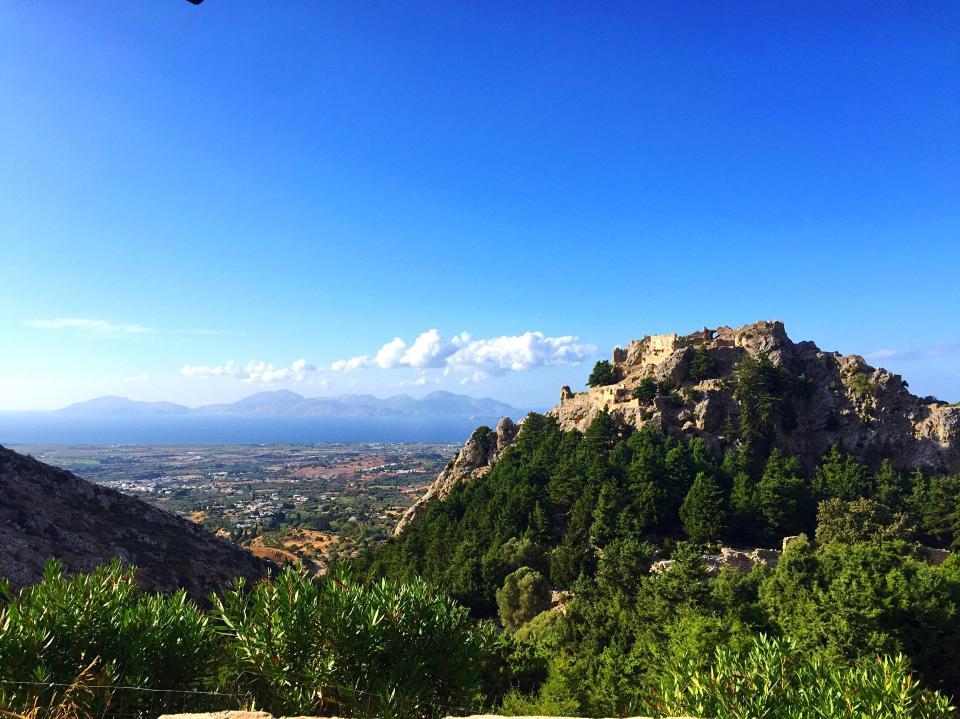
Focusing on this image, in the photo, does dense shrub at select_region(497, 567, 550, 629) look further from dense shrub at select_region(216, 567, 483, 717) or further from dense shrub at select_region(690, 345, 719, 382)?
dense shrub at select_region(690, 345, 719, 382)

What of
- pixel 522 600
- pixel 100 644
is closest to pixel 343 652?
pixel 100 644

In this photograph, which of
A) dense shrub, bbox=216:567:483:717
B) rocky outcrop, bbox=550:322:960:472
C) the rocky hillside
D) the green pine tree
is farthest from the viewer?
rocky outcrop, bbox=550:322:960:472

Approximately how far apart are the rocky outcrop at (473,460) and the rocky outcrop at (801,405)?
7567 millimetres

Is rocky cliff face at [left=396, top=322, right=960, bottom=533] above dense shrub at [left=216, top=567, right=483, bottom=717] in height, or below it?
above

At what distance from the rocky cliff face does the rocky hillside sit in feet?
72.1

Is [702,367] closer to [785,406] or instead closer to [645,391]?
[645,391]

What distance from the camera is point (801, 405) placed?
57062mm

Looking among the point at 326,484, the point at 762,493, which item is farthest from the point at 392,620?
the point at 326,484

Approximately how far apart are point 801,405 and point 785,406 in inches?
176

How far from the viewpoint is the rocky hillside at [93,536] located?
122 feet

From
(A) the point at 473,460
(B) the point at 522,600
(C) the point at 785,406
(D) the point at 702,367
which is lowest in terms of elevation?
(B) the point at 522,600

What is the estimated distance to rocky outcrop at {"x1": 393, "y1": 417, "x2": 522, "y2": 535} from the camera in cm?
6419

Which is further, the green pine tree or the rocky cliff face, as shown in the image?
the rocky cliff face

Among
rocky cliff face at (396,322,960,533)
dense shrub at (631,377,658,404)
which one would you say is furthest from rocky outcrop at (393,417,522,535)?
dense shrub at (631,377,658,404)
